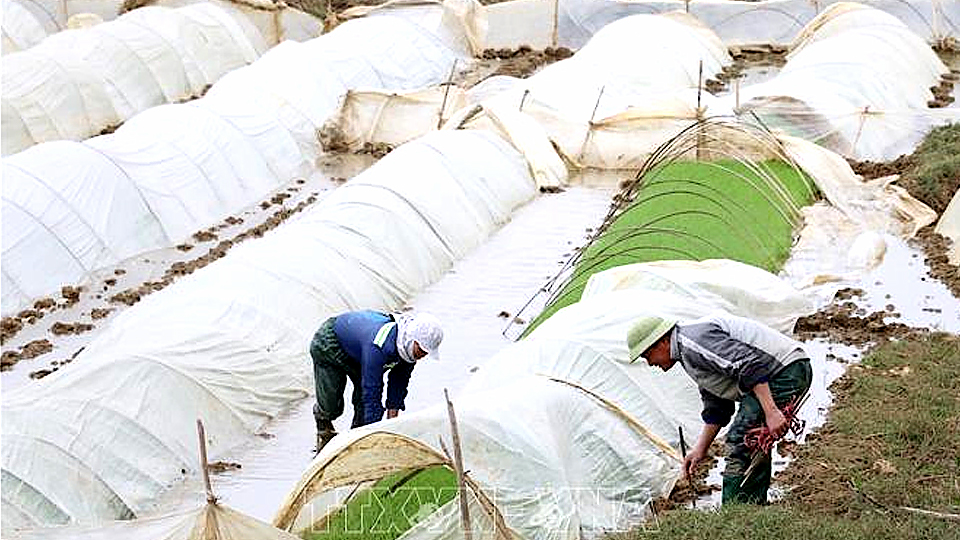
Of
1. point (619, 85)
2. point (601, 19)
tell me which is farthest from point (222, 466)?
point (601, 19)

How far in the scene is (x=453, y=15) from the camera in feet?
75.4

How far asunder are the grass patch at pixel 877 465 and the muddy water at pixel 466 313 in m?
2.79

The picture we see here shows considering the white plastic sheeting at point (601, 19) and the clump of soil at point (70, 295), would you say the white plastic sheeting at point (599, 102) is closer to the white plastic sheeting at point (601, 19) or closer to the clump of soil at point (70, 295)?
the white plastic sheeting at point (601, 19)

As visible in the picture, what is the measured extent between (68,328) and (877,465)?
22.2 ft

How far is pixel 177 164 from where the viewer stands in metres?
16.0

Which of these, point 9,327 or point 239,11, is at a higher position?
point 9,327

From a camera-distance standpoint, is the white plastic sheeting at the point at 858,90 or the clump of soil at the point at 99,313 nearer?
the clump of soil at the point at 99,313

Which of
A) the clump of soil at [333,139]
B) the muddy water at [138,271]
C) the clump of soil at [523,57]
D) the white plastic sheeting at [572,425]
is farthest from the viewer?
the clump of soil at [523,57]

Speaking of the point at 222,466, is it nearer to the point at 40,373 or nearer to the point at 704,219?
the point at 40,373

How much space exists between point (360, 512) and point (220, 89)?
1087 centimetres

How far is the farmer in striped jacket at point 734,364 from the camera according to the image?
7406 millimetres

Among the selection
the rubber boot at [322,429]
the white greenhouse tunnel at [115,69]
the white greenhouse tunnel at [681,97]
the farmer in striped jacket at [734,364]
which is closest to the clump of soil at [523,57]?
the white greenhouse tunnel at [681,97]

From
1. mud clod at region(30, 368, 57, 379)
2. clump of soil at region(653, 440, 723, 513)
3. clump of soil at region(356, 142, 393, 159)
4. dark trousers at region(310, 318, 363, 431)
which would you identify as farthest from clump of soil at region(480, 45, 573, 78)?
clump of soil at region(653, 440, 723, 513)

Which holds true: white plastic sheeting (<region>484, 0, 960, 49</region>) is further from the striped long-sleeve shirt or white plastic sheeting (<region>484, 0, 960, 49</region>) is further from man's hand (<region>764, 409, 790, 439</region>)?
man's hand (<region>764, 409, 790, 439</region>)
